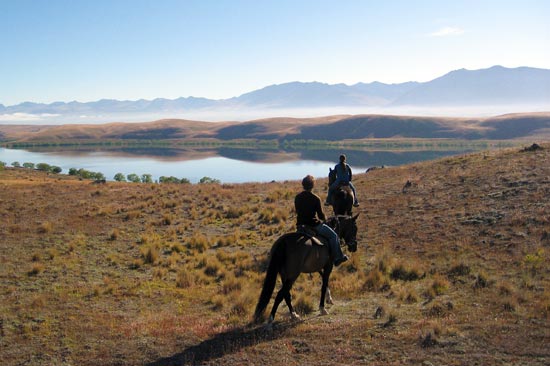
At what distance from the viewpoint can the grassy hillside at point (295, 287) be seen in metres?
8.40

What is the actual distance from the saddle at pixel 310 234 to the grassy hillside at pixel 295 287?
5.99 ft

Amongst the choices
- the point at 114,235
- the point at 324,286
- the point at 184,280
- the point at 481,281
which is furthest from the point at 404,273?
the point at 114,235

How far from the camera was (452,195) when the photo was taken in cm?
2278

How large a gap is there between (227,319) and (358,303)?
3441 mm

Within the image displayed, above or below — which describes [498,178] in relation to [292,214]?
above

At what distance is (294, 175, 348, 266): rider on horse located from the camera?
9773 millimetres

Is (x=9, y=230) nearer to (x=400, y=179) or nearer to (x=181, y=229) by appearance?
(x=181, y=229)

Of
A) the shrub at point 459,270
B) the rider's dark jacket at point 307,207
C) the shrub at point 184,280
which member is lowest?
the shrub at point 184,280

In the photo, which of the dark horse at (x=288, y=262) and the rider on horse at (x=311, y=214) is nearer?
the dark horse at (x=288, y=262)

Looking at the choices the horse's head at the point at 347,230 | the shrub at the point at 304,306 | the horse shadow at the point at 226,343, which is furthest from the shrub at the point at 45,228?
the horse's head at the point at 347,230

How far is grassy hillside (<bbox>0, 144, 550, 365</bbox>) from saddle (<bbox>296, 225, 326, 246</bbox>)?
1825 mm

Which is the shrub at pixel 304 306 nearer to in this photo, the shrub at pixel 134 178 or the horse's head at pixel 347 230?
the horse's head at pixel 347 230

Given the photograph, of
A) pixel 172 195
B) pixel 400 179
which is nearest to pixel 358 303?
pixel 400 179

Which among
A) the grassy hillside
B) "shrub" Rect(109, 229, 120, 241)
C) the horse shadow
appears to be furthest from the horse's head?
"shrub" Rect(109, 229, 120, 241)
